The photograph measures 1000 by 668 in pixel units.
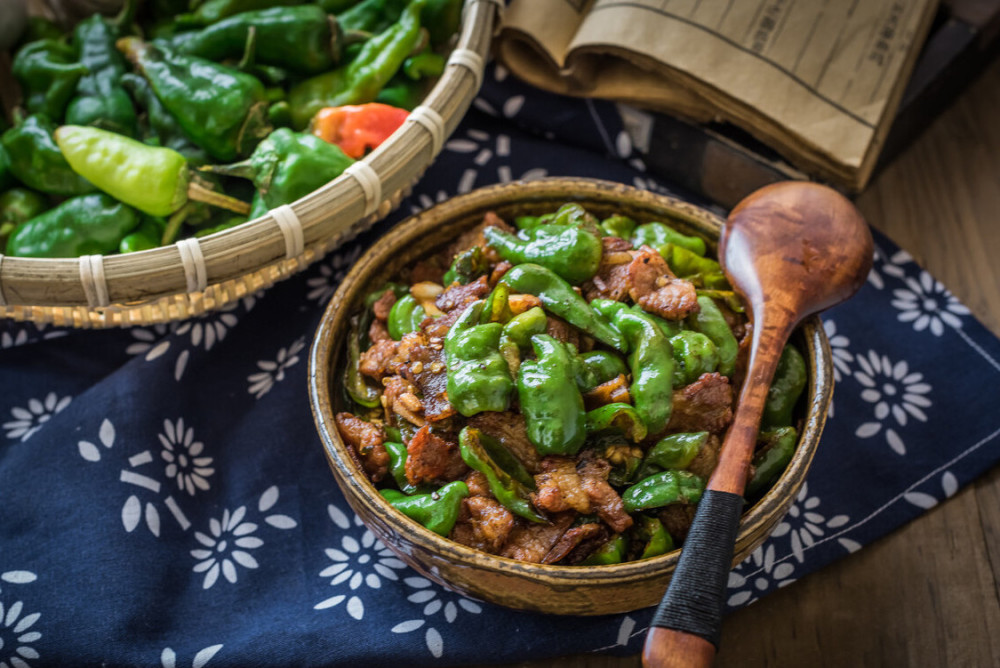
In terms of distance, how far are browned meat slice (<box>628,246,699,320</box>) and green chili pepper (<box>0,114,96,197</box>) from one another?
168 cm

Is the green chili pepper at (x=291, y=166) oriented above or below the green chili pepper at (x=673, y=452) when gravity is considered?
below

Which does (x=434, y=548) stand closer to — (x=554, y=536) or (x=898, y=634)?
(x=554, y=536)

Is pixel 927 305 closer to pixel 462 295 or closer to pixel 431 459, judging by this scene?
pixel 462 295

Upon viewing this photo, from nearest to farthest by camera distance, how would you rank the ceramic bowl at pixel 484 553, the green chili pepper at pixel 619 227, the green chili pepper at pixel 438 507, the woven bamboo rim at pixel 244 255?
the ceramic bowl at pixel 484 553 < the green chili pepper at pixel 438 507 < the woven bamboo rim at pixel 244 255 < the green chili pepper at pixel 619 227

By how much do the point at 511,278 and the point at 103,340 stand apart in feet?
4.49

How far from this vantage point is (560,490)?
1594mm

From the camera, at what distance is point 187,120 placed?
97.5 inches

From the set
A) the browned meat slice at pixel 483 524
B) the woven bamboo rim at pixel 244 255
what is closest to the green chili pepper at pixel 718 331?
the browned meat slice at pixel 483 524

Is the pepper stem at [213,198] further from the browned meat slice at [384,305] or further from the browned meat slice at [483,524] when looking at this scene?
the browned meat slice at [483,524]

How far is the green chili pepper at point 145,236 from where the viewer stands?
231 centimetres

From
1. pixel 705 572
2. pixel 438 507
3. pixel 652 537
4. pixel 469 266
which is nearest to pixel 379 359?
pixel 469 266

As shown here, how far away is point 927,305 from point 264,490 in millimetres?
1989

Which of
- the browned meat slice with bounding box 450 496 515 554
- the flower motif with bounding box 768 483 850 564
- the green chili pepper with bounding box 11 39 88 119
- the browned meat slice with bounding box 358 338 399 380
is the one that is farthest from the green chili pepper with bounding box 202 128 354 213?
the flower motif with bounding box 768 483 850 564

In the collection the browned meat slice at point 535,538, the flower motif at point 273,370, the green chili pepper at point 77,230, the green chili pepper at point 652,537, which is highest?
the green chili pepper at point 652,537
